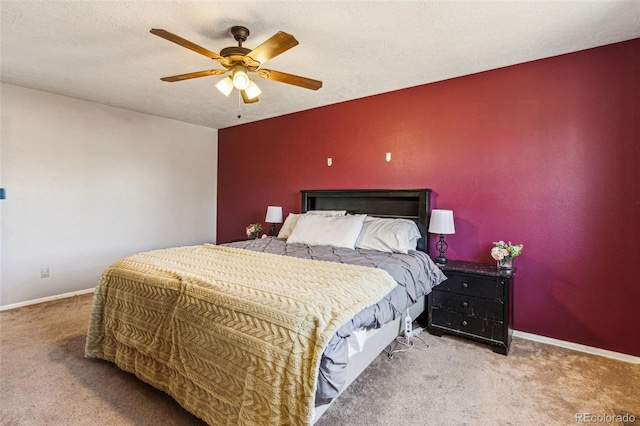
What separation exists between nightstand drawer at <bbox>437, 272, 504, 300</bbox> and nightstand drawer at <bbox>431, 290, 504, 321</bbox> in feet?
0.14

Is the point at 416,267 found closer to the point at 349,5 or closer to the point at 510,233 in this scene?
the point at 510,233

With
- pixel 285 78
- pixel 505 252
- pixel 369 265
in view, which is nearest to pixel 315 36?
pixel 285 78

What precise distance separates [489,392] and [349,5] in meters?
2.68

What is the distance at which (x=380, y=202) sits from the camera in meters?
3.62

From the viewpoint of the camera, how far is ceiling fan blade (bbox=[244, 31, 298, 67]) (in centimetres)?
185

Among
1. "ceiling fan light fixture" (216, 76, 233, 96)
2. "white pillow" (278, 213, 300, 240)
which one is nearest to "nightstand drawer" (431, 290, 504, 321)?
"white pillow" (278, 213, 300, 240)

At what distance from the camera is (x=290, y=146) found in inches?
176

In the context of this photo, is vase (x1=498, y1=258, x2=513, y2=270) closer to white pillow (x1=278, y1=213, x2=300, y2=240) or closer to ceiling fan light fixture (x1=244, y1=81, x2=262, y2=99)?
white pillow (x1=278, y1=213, x2=300, y2=240)

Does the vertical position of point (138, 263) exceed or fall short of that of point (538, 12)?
it falls short

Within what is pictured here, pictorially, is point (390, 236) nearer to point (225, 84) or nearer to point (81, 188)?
point (225, 84)

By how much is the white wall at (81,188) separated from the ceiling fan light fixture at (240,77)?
293cm

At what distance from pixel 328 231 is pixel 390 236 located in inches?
26.2

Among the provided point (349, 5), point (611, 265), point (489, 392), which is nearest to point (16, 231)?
point (349, 5)

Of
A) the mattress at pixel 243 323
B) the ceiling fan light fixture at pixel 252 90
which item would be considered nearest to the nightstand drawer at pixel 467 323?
the mattress at pixel 243 323
